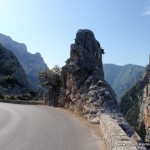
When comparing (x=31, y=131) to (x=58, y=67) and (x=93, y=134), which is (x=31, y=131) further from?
(x=58, y=67)

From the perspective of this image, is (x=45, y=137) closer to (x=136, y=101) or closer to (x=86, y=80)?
(x=86, y=80)

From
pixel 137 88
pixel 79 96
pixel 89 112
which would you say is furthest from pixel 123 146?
pixel 137 88

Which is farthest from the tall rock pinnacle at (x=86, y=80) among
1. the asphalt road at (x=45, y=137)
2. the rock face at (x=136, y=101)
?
the rock face at (x=136, y=101)

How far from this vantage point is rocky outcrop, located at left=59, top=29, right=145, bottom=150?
24.9 meters

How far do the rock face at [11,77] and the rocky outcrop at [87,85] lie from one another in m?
39.7

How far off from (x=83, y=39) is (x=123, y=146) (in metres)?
31.6

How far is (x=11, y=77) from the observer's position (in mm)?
91062

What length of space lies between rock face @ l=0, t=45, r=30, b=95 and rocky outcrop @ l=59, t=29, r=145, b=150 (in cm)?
3972

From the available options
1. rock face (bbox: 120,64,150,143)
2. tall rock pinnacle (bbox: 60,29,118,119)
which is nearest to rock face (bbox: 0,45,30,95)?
tall rock pinnacle (bbox: 60,29,118,119)

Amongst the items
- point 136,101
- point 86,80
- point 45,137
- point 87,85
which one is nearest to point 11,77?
point 86,80

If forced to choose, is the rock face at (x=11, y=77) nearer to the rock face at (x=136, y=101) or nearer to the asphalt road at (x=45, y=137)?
the rock face at (x=136, y=101)

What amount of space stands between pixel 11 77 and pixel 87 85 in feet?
202

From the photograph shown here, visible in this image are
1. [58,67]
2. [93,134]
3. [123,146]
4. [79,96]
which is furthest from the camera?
[58,67]

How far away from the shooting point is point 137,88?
19650cm
